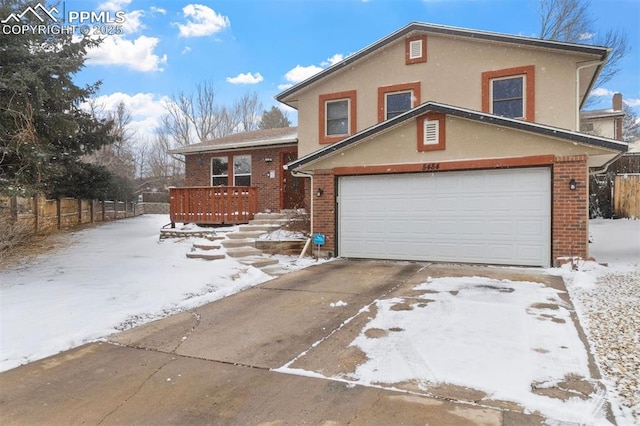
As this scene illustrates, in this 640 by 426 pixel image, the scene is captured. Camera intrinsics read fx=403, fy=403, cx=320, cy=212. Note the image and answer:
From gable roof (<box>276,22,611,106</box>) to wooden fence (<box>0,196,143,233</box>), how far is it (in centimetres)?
818

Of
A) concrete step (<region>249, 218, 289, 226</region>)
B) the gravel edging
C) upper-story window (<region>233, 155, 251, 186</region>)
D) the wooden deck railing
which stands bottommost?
the gravel edging

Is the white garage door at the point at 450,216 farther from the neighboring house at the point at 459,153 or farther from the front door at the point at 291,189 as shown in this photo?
the front door at the point at 291,189

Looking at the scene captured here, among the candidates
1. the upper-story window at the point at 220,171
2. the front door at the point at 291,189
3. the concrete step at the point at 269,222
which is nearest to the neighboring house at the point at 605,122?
the front door at the point at 291,189

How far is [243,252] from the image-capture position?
986cm

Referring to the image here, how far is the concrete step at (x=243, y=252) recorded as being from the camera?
31.9 ft

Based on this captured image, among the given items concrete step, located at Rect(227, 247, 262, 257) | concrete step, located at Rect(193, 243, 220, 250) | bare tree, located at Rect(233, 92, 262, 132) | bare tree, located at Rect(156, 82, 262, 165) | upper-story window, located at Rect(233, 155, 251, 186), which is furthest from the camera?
bare tree, located at Rect(233, 92, 262, 132)

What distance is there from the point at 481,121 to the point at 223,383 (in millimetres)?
7729

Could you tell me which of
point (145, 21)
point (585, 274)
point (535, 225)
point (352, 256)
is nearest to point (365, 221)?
point (352, 256)

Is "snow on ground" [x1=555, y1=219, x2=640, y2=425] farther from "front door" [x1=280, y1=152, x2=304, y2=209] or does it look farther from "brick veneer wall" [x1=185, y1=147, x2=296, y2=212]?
"brick veneer wall" [x1=185, y1=147, x2=296, y2=212]

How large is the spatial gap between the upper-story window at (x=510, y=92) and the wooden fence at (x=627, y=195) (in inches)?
374

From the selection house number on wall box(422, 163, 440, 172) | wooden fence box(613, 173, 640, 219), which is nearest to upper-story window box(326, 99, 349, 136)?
house number on wall box(422, 163, 440, 172)

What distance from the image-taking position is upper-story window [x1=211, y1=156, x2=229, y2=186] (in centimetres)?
1576

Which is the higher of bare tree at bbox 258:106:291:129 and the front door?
bare tree at bbox 258:106:291:129

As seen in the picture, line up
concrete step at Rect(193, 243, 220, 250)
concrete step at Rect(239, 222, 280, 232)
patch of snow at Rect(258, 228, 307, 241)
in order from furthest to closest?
concrete step at Rect(239, 222, 280, 232) < patch of snow at Rect(258, 228, 307, 241) < concrete step at Rect(193, 243, 220, 250)
